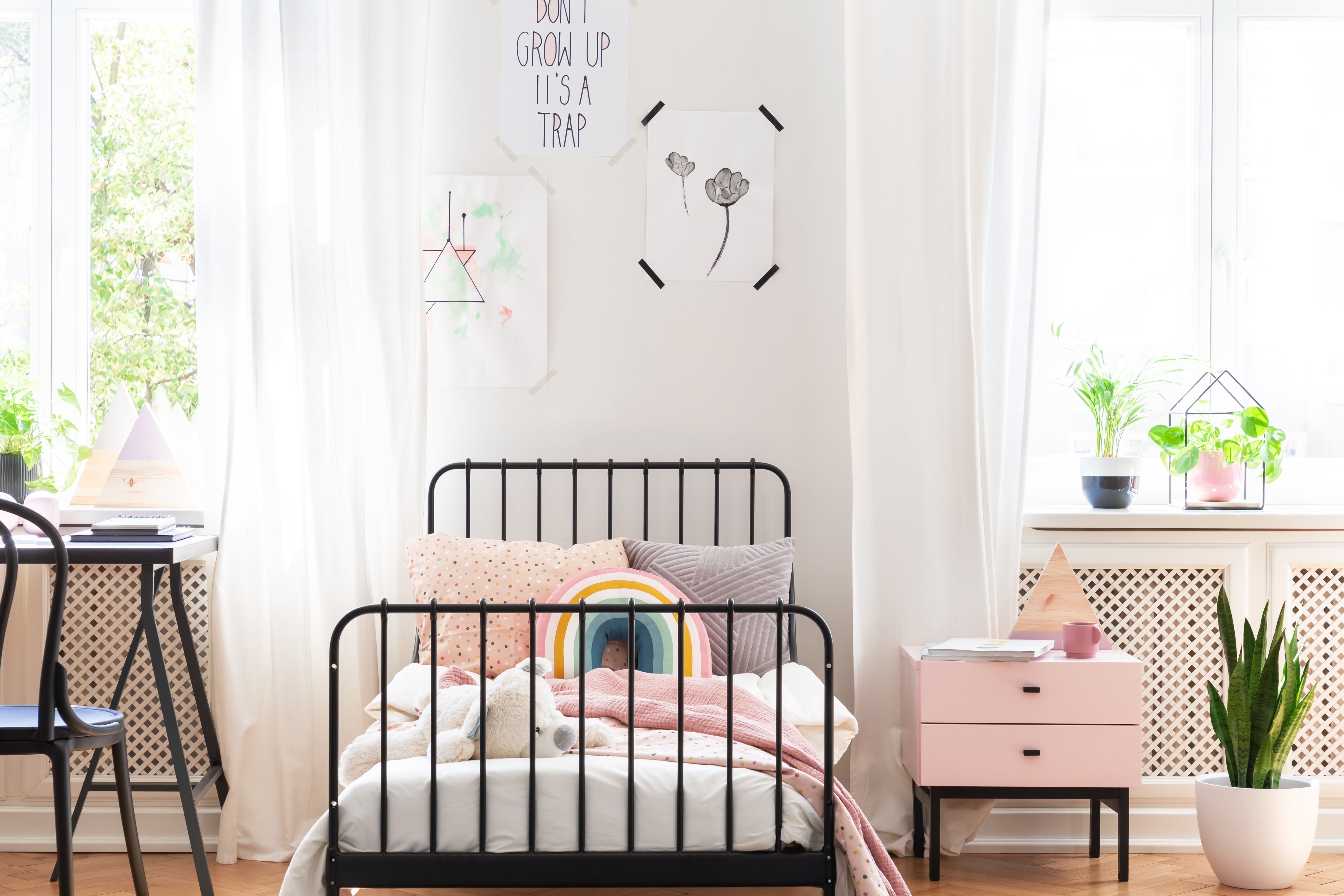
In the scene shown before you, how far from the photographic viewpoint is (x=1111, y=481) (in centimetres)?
276

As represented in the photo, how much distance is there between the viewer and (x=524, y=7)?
2816 millimetres

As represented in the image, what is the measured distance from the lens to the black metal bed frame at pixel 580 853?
1670 mm

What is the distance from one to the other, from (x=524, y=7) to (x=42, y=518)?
181 centimetres

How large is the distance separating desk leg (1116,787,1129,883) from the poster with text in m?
2.12

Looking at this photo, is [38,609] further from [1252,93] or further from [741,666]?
[1252,93]

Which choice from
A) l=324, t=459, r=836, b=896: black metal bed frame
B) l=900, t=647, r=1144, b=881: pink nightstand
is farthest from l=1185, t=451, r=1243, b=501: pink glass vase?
l=324, t=459, r=836, b=896: black metal bed frame

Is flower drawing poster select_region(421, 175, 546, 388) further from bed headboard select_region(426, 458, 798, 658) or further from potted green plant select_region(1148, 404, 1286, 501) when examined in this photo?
potted green plant select_region(1148, 404, 1286, 501)

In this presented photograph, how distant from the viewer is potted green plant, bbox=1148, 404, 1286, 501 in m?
2.77

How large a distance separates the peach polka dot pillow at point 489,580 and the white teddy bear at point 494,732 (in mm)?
418

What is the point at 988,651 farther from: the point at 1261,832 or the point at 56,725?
the point at 56,725

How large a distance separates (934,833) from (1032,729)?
1.08 ft

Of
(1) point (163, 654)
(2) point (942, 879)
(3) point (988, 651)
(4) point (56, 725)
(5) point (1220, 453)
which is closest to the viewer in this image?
(4) point (56, 725)

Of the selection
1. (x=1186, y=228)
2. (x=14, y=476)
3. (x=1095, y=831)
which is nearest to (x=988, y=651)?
(x=1095, y=831)

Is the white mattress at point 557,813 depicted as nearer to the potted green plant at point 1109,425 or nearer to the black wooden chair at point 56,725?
the black wooden chair at point 56,725
